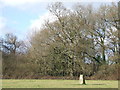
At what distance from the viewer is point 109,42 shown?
2930cm

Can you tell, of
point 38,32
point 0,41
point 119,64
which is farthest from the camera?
point 0,41

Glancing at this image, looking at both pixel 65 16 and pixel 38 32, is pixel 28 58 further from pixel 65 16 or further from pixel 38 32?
pixel 65 16

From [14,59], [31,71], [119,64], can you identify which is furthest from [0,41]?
[119,64]

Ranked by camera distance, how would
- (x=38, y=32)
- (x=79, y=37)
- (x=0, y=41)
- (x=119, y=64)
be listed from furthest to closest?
(x=0, y=41) < (x=38, y=32) < (x=79, y=37) < (x=119, y=64)

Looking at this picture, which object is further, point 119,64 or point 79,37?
point 79,37

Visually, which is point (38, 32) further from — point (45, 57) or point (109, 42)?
point (109, 42)

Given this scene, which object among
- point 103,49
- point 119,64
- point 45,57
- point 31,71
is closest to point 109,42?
point 103,49

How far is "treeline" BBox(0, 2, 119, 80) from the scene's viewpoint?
28955 mm

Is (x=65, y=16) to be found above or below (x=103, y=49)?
above

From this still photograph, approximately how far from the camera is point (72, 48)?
100 ft

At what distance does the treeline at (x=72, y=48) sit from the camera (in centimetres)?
2895

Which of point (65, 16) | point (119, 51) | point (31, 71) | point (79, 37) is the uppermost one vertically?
point (65, 16)

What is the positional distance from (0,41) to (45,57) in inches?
316

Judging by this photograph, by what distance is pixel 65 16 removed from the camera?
3125 cm
